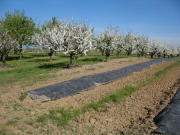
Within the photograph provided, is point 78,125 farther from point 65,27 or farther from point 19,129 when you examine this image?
point 65,27

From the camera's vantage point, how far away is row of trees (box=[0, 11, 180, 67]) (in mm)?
19342

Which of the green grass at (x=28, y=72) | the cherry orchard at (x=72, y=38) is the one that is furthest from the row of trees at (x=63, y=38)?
the green grass at (x=28, y=72)

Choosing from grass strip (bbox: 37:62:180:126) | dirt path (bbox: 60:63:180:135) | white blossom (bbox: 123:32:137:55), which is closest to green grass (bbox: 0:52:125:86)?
grass strip (bbox: 37:62:180:126)

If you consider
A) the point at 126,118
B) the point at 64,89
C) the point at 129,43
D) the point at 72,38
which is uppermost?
the point at 129,43

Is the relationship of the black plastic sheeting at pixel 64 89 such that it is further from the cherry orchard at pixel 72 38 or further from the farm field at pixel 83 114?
the cherry orchard at pixel 72 38

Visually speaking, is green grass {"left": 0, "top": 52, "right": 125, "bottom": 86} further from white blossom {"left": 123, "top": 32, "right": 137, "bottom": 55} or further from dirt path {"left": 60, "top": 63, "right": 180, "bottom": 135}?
white blossom {"left": 123, "top": 32, "right": 137, "bottom": 55}

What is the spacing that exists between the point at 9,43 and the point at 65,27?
28.5 feet

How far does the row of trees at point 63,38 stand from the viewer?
1934 centimetres

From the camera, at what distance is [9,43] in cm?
2070

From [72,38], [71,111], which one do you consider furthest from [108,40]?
[71,111]

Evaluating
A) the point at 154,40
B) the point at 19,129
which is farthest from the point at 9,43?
the point at 154,40

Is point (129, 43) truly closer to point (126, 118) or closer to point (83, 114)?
point (126, 118)

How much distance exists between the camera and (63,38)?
19281mm

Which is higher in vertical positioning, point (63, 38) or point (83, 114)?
point (63, 38)
